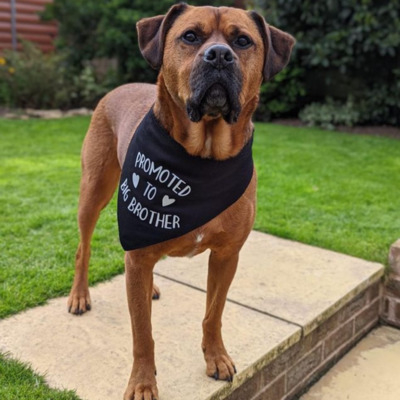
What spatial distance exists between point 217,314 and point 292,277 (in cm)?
115

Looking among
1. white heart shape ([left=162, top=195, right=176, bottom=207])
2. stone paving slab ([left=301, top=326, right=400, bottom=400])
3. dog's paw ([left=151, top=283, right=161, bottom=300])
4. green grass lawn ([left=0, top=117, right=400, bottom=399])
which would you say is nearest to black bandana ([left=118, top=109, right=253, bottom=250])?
white heart shape ([left=162, top=195, right=176, bottom=207])

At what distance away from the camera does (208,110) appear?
212 cm

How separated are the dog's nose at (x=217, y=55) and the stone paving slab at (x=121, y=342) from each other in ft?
4.66

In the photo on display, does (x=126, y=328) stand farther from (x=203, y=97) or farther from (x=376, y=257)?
(x=376, y=257)

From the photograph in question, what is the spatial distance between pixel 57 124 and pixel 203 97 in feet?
24.2

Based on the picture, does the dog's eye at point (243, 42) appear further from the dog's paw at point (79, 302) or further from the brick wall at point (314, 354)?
the dog's paw at point (79, 302)

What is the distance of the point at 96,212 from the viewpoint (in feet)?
10.2

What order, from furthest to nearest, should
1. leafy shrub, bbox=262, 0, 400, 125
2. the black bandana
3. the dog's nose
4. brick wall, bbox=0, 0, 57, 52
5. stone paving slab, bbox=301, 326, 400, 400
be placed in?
brick wall, bbox=0, 0, 57, 52 < leafy shrub, bbox=262, 0, 400, 125 < stone paving slab, bbox=301, 326, 400, 400 < the black bandana < the dog's nose

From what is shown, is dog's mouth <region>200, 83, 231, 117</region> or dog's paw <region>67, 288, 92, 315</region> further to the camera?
dog's paw <region>67, 288, 92, 315</region>

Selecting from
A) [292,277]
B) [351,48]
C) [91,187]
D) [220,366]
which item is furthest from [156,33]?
[351,48]

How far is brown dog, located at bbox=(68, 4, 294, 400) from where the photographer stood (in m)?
2.10

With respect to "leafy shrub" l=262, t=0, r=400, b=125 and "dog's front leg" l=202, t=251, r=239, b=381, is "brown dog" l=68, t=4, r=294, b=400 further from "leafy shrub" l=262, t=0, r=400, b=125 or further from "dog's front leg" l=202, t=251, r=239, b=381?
"leafy shrub" l=262, t=0, r=400, b=125

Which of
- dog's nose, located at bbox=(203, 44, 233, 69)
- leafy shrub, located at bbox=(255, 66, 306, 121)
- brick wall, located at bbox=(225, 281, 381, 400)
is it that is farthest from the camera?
leafy shrub, located at bbox=(255, 66, 306, 121)

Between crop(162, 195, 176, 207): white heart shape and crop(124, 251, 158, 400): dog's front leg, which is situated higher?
crop(162, 195, 176, 207): white heart shape
